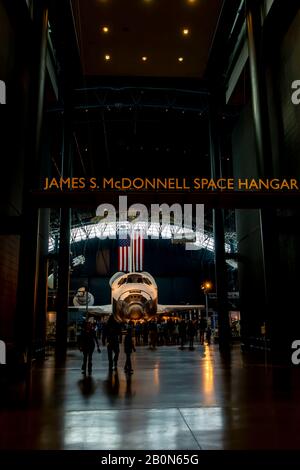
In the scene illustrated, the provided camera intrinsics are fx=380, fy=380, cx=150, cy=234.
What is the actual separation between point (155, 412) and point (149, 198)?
8597 mm

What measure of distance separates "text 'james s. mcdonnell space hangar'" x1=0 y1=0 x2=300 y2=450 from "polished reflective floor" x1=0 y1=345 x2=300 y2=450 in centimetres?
4

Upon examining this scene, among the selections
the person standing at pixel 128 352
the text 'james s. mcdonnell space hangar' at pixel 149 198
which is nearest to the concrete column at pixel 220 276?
the text 'james s. mcdonnell space hangar' at pixel 149 198

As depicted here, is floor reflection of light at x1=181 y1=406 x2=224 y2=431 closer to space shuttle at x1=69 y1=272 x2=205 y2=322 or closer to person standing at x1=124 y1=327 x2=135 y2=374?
person standing at x1=124 y1=327 x2=135 y2=374

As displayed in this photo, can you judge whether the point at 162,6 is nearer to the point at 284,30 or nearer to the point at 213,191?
the point at 284,30

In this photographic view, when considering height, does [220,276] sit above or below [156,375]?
above

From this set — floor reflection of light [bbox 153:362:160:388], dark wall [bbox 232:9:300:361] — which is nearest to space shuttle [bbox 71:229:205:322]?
dark wall [bbox 232:9:300:361]

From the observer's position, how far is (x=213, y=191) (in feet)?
44.9

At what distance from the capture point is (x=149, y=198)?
1388 cm

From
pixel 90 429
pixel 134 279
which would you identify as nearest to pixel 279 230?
pixel 90 429

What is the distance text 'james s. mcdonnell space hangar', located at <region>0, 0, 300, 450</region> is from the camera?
20.9 feet

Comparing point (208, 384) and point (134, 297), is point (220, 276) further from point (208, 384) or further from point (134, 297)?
point (208, 384)

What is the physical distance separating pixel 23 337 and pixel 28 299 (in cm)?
131

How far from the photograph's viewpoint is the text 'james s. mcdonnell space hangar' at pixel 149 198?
20.9ft
